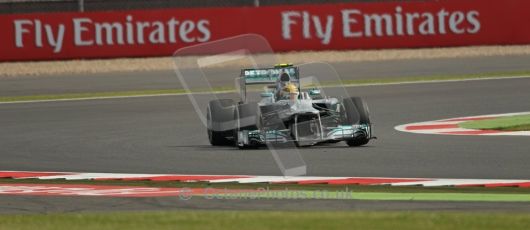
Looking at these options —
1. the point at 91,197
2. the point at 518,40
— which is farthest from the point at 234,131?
the point at 518,40

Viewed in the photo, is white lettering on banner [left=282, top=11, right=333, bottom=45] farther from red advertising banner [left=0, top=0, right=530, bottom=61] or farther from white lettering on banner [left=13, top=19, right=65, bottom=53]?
white lettering on banner [left=13, top=19, right=65, bottom=53]

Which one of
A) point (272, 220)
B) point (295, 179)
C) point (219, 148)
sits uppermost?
point (219, 148)

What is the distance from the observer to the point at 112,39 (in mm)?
32219

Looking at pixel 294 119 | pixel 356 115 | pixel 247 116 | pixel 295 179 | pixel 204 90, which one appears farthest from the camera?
pixel 204 90

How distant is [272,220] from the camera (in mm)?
10102

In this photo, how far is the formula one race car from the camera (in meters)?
16.1

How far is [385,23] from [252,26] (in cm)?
322

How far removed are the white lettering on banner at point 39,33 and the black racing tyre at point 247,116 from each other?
16286mm

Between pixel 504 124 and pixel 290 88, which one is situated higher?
pixel 290 88

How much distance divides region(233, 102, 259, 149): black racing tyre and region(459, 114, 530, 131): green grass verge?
3.75 metres

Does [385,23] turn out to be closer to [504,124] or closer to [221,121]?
[504,124]

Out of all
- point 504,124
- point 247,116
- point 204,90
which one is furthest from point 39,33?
point 247,116

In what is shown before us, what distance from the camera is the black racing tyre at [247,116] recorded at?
16.2 metres

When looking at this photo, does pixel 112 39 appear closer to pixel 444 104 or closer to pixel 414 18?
pixel 414 18
